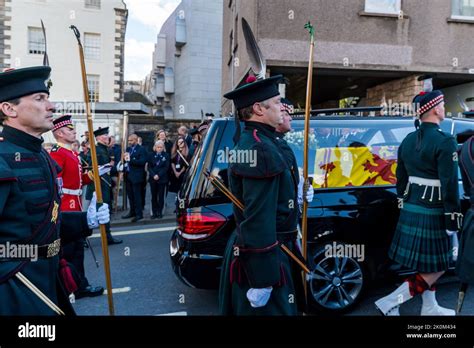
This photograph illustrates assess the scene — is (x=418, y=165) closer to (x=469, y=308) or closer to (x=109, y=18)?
(x=469, y=308)

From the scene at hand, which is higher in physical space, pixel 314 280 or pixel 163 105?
pixel 163 105

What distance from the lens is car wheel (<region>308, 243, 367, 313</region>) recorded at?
369 cm

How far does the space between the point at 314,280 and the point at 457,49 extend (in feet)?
32.7

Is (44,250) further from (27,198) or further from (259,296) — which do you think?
(259,296)

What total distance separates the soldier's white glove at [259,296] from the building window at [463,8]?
1152cm

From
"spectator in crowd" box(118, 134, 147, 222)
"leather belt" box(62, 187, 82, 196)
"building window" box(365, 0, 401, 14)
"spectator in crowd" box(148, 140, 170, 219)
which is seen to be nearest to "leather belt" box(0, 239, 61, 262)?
"leather belt" box(62, 187, 82, 196)

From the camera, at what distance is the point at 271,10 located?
32.1 feet

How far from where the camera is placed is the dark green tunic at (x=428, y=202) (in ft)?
10.4

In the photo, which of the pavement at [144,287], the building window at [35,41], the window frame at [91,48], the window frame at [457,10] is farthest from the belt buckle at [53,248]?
the building window at [35,41]

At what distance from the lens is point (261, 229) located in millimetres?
2043

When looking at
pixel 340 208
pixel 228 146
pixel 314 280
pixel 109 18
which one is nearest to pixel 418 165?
pixel 340 208

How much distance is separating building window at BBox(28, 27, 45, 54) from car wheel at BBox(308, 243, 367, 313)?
26391 mm

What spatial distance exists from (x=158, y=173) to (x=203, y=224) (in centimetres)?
544

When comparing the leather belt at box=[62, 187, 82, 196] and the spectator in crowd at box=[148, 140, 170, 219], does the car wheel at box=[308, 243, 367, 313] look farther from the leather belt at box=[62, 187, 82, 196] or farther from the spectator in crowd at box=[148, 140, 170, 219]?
the spectator in crowd at box=[148, 140, 170, 219]
